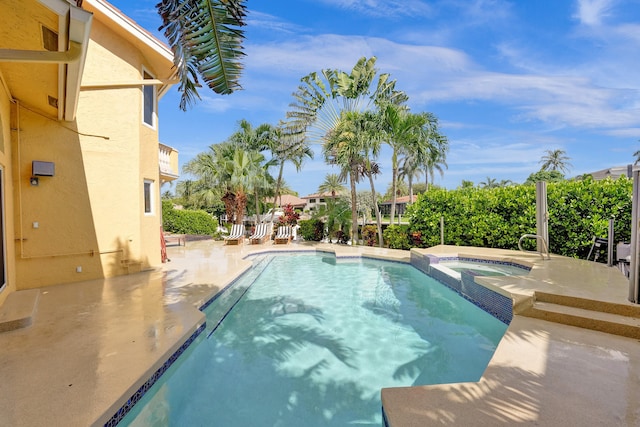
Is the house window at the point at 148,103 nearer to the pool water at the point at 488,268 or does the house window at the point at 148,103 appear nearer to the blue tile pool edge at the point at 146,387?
the blue tile pool edge at the point at 146,387

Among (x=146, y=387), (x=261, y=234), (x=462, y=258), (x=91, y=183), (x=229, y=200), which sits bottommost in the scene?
(x=146, y=387)

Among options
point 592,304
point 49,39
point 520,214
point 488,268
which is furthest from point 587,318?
point 49,39

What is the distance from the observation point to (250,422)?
3.33 m

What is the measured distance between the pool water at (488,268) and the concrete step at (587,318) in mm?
3301

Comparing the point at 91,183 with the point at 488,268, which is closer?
the point at 91,183

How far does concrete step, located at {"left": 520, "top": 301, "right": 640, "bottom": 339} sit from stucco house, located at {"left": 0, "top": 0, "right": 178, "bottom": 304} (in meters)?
7.97

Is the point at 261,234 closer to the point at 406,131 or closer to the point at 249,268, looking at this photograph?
the point at 249,268

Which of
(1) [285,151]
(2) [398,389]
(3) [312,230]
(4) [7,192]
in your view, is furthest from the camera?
(1) [285,151]

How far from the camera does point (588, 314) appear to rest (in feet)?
15.5

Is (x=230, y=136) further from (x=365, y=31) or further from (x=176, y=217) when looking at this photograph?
(x=365, y=31)

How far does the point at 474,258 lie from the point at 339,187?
40.8 metres

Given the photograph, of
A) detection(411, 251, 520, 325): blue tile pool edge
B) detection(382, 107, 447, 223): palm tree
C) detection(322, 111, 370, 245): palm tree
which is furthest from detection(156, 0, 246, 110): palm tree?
detection(382, 107, 447, 223): palm tree

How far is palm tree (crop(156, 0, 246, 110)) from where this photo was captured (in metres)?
3.74

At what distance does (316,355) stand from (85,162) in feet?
25.5
